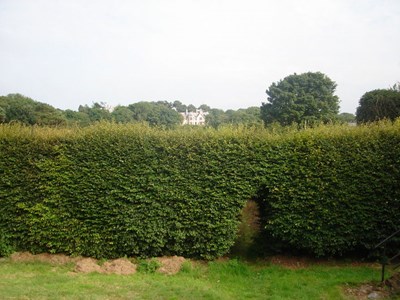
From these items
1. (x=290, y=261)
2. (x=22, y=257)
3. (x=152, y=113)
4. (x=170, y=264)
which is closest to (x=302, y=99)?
(x=290, y=261)

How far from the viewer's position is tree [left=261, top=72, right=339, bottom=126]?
→ 116ft

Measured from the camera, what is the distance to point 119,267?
868 cm

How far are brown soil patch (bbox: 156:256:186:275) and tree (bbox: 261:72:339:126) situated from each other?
2756cm

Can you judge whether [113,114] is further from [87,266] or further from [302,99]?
[87,266]

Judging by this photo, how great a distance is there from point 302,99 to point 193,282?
3171 cm

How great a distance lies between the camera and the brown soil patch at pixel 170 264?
8.66 meters

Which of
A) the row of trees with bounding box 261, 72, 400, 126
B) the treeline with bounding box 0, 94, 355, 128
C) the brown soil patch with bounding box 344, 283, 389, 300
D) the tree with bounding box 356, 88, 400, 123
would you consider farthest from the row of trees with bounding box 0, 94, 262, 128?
the tree with bounding box 356, 88, 400, 123

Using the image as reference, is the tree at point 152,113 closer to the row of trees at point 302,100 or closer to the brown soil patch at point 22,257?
the row of trees at point 302,100

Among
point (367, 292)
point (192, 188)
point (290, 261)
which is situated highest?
point (192, 188)

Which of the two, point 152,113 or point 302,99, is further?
→ point 152,113

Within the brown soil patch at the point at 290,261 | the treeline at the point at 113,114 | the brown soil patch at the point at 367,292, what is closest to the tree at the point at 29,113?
the treeline at the point at 113,114

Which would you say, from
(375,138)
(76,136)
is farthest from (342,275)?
(76,136)

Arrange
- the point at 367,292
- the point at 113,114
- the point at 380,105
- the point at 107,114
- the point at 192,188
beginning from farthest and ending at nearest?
the point at 107,114 → the point at 113,114 → the point at 380,105 → the point at 192,188 → the point at 367,292

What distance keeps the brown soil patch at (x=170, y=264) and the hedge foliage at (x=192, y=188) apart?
23cm
